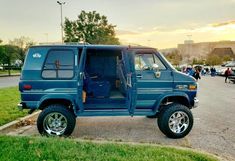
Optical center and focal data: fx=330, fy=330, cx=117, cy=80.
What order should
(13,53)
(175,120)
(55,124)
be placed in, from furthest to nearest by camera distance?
(13,53) < (175,120) < (55,124)

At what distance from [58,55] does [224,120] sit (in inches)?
211

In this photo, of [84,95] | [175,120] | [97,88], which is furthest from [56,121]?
[175,120]

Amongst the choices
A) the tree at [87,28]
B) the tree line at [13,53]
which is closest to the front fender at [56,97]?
the tree line at [13,53]

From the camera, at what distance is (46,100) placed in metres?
7.21

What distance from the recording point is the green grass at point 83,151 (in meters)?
5.39

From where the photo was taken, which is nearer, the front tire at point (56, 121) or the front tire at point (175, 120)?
the front tire at point (56, 121)

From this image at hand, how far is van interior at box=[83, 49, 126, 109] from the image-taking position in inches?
316

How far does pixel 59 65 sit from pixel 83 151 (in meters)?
2.33

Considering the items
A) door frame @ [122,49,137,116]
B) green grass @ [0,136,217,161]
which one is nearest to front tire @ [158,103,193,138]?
door frame @ [122,49,137,116]

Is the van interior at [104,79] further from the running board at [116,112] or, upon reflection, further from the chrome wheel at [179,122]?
the chrome wheel at [179,122]

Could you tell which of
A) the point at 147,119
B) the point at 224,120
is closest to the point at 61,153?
the point at 147,119

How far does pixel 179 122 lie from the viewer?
745 centimetres

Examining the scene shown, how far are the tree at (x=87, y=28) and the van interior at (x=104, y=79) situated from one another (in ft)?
184

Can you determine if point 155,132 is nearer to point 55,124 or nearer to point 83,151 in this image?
point 55,124
